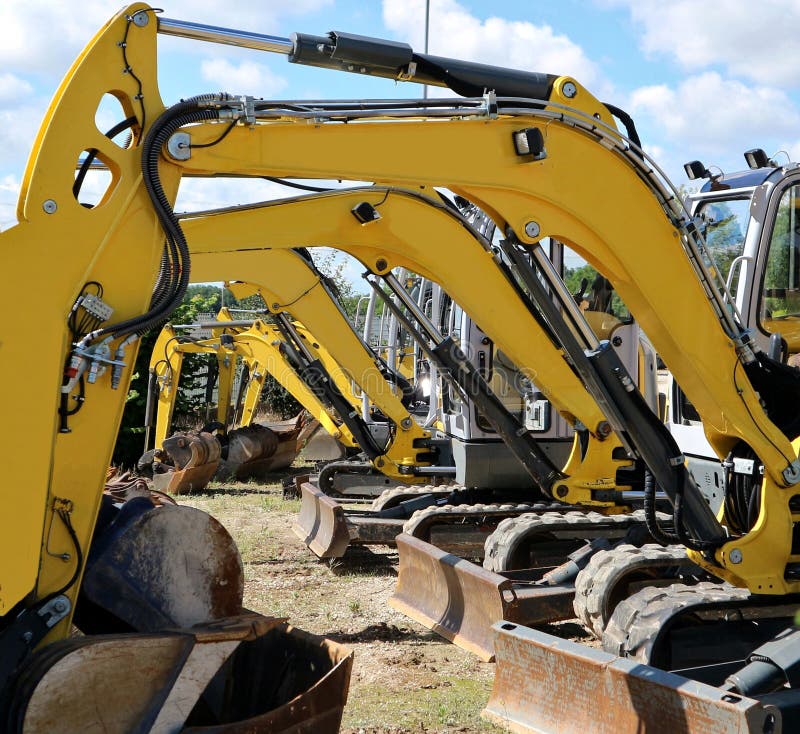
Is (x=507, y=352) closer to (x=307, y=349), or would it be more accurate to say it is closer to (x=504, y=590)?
(x=504, y=590)

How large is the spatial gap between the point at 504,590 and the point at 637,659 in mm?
1357

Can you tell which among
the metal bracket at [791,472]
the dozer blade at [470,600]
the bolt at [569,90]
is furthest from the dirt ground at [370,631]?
the bolt at [569,90]

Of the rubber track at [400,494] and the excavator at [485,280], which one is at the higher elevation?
the excavator at [485,280]

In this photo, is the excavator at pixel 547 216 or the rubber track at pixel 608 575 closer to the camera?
the excavator at pixel 547 216

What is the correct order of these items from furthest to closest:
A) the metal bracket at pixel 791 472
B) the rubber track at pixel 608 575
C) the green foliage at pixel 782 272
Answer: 1. the green foliage at pixel 782 272
2. the rubber track at pixel 608 575
3. the metal bracket at pixel 791 472

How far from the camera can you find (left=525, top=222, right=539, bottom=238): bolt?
5137mm

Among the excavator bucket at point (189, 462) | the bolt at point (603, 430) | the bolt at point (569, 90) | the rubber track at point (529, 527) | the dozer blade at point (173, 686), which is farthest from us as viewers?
the excavator bucket at point (189, 462)

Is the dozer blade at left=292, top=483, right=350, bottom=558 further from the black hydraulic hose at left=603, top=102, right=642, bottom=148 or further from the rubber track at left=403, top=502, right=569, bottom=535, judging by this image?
the black hydraulic hose at left=603, top=102, right=642, bottom=148

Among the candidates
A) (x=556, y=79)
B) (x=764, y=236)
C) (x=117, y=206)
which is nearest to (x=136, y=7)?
(x=117, y=206)

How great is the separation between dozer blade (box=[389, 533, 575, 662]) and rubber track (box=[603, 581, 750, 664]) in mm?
1097

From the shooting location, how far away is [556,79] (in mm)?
5086

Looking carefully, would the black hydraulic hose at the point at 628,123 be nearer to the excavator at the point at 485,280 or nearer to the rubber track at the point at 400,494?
the excavator at the point at 485,280

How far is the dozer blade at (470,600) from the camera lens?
20.6 ft

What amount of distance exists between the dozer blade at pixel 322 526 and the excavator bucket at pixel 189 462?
15.5 ft
